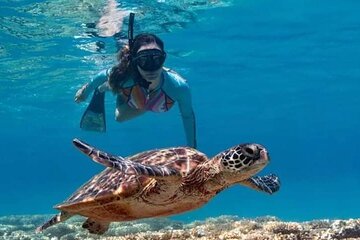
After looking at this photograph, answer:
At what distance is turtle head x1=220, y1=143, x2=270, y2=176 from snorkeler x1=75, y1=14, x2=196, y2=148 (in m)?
4.61

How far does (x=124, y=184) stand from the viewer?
482 cm

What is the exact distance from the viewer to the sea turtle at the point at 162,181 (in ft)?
13.0

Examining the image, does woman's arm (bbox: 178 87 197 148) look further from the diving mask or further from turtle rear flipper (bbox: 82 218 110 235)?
turtle rear flipper (bbox: 82 218 110 235)

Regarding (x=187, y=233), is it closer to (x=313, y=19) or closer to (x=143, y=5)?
(x=143, y=5)

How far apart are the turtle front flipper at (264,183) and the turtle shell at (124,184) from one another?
797mm

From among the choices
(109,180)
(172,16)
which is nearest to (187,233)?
(109,180)

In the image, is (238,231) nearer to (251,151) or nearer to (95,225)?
(95,225)

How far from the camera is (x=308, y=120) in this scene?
61.6 metres

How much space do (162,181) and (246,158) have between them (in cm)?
103

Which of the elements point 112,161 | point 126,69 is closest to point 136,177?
point 112,161

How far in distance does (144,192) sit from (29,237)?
7730 mm

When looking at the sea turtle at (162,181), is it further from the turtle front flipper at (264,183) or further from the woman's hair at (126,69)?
the woman's hair at (126,69)

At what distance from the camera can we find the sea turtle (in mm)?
3949

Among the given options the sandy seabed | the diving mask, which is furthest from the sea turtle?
the diving mask
